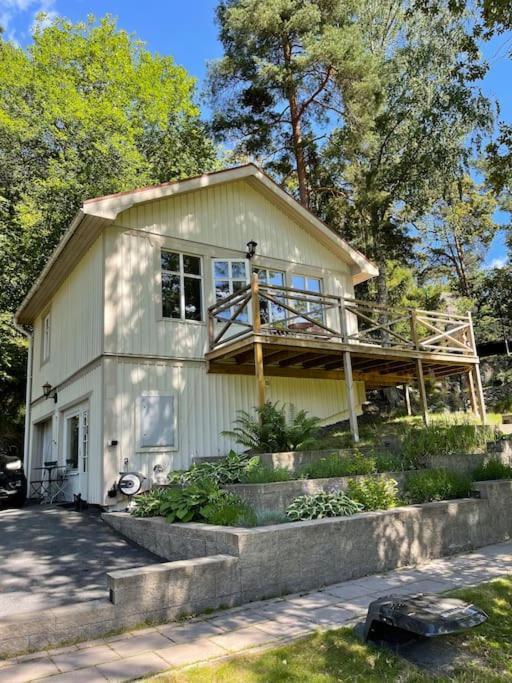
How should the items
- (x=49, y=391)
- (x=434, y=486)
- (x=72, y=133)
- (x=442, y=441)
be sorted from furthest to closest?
(x=72, y=133)
(x=49, y=391)
(x=442, y=441)
(x=434, y=486)

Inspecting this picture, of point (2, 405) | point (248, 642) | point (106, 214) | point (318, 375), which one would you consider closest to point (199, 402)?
point (318, 375)

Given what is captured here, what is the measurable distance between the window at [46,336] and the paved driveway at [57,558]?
5.88m

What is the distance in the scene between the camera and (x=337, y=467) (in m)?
7.55

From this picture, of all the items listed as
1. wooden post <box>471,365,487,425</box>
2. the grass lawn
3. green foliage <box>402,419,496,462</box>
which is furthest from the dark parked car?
wooden post <box>471,365,487,425</box>

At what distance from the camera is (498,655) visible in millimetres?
3475

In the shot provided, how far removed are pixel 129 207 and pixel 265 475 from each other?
6097 millimetres

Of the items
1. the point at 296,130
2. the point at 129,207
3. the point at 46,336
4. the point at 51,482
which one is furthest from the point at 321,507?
the point at 296,130

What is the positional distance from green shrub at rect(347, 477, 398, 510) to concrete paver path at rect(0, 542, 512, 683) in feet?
3.34

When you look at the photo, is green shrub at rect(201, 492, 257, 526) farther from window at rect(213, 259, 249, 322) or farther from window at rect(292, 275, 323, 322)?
window at rect(292, 275, 323, 322)

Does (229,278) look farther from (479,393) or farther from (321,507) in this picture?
(479,393)

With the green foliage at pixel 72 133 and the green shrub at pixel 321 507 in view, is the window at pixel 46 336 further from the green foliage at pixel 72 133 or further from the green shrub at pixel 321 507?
the green shrub at pixel 321 507

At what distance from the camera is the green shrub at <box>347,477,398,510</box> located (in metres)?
6.76

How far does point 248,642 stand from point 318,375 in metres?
8.59

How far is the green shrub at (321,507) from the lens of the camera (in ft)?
20.5
